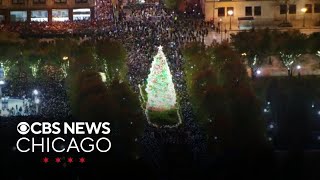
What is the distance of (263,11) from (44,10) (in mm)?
19757

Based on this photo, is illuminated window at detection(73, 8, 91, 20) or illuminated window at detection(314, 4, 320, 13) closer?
illuminated window at detection(314, 4, 320, 13)

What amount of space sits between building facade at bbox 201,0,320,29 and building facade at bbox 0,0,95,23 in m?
12.6

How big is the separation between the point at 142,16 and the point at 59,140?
3515 centimetres

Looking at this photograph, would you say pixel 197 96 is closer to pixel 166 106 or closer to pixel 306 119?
pixel 166 106

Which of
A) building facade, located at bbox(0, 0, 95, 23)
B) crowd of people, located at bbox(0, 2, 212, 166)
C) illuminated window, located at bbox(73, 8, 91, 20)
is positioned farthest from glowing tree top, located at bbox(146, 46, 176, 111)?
building facade, located at bbox(0, 0, 95, 23)

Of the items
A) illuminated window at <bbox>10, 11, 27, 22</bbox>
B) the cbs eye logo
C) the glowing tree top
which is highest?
illuminated window at <bbox>10, 11, 27, 22</bbox>

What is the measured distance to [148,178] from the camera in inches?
1137

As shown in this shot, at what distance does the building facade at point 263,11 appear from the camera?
209 feet

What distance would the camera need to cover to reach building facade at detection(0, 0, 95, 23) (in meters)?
72.3

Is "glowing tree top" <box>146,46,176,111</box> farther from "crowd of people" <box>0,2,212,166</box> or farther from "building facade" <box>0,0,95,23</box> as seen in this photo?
"building facade" <box>0,0,95,23</box>

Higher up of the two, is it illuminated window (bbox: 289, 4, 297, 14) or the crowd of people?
illuminated window (bbox: 289, 4, 297, 14)

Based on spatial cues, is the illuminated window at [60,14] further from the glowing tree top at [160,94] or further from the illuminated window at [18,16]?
the glowing tree top at [160,94]

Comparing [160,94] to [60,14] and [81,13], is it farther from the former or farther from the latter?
[60,14]

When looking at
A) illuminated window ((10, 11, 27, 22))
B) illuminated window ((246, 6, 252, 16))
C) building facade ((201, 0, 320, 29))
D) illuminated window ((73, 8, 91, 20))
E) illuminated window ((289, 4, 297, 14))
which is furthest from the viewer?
illuminated window ((10, 11, 27, 22))
